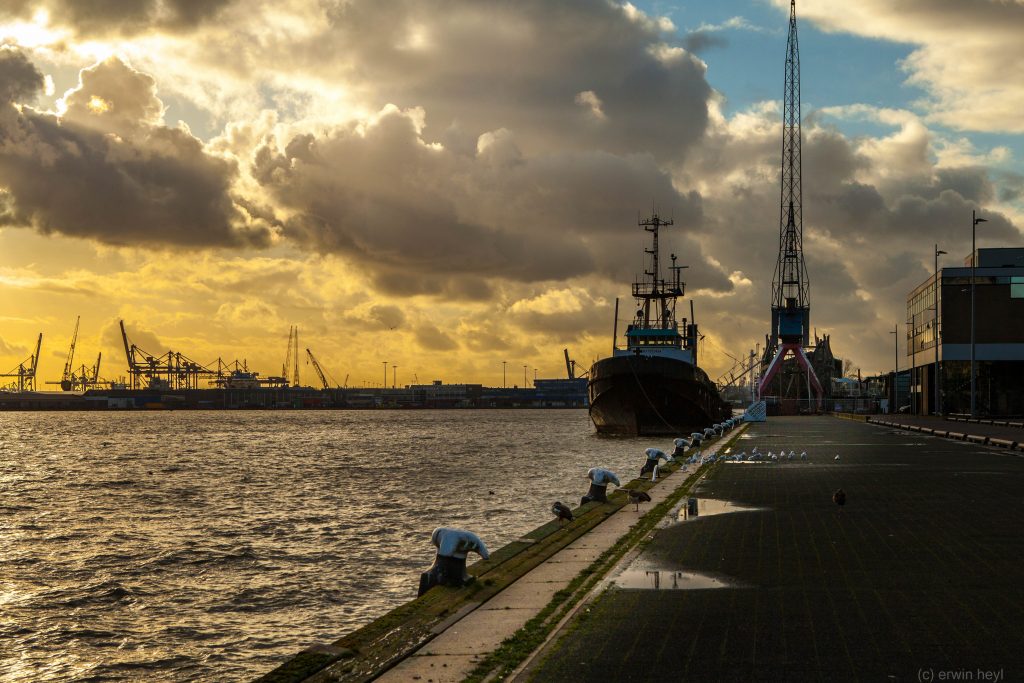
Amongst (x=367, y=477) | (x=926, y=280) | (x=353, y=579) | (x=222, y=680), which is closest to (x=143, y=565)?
(x=353, y=579)

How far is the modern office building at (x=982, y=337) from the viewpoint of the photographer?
10138cm

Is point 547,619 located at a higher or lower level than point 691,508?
lower

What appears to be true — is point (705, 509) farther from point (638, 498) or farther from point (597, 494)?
point (597, 494)

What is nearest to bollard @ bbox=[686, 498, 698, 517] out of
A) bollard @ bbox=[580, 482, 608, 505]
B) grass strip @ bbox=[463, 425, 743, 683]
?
bollard @ bbox=[580, 482, 608, 505]

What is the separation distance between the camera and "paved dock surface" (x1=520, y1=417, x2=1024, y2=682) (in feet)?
31.0

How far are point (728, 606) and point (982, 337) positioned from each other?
100 metres

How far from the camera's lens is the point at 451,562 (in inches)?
542

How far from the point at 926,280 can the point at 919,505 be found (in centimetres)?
9798

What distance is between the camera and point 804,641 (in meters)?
10.3

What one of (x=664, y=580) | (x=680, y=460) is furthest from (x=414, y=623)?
(x=680, y=460)

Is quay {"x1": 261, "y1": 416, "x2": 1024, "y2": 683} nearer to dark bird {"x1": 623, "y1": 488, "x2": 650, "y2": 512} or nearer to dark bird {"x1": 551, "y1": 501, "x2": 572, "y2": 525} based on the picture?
dark bird {"x1": 551, "y1": 501, "x2": 572, "y2": 525}

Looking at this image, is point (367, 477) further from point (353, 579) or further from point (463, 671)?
point (463, 671)

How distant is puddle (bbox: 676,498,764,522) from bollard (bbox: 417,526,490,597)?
8.02m

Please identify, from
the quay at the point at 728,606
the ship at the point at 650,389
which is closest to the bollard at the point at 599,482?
the quay at the point at 728,606
